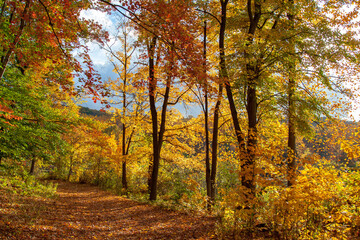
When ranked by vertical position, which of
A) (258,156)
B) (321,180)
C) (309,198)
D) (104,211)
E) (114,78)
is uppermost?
(114,78)

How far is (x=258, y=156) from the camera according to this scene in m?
4.18

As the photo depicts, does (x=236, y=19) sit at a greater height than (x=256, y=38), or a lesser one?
greater

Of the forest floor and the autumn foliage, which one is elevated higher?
the autumn foliage

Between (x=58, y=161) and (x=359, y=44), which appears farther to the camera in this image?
(x=58, y=161)

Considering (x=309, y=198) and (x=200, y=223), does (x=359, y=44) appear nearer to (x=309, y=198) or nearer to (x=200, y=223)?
(x=309, y=198)

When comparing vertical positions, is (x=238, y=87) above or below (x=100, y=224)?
above

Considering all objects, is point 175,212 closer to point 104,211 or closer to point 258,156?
point 104,211

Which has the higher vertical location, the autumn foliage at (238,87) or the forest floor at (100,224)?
the autumn foliage at (238,87)

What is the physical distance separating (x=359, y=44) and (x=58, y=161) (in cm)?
2329

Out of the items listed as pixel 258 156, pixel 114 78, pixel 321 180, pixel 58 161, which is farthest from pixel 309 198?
pixel 58 161

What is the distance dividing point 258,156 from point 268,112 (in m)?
3.53

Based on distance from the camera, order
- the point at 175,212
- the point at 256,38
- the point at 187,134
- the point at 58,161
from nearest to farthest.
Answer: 1. the point at 256,38
2. the point at 175,212
3. the point at 187,134
4. the point at 58,161

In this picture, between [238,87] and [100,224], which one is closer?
[100,224]

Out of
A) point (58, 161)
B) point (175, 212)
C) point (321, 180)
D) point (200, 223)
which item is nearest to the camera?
point (321, 180)
